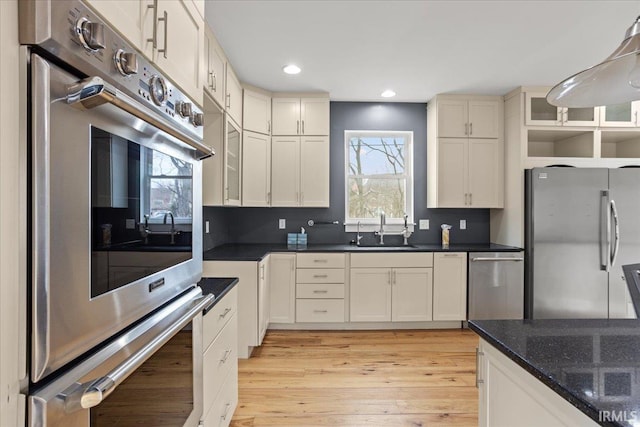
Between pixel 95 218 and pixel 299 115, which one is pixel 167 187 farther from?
pixel 299 115

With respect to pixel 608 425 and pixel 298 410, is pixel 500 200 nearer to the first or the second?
pixel 298 410

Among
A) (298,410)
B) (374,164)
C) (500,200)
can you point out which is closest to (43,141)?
(298,410)

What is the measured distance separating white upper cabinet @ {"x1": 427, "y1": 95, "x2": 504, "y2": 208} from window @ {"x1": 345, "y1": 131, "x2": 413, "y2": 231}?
40cm

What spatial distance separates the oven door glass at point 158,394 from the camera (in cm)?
72

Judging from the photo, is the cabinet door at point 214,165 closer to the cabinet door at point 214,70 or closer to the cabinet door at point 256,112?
the cabinet door at point 214,70

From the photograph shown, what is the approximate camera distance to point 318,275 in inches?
129

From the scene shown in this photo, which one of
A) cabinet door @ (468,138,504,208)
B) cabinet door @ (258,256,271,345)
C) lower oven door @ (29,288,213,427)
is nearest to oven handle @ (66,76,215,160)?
lower oven door @ (29,288,213,427)

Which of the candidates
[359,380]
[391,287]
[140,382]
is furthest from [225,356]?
[391,287]

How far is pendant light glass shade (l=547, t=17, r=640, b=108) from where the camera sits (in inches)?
41.2

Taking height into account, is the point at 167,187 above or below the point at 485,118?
below

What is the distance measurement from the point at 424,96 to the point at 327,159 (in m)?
1.31

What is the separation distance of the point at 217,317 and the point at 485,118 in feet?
11.4

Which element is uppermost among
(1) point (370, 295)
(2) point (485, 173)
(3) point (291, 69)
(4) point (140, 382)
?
(3) point (291, 69)

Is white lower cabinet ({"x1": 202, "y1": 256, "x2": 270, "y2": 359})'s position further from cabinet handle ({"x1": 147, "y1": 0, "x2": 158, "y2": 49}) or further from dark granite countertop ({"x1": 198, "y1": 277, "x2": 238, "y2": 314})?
cabinet handle ({"x1": 147, "y1": 0, "x2": 158, "y2": 49})
